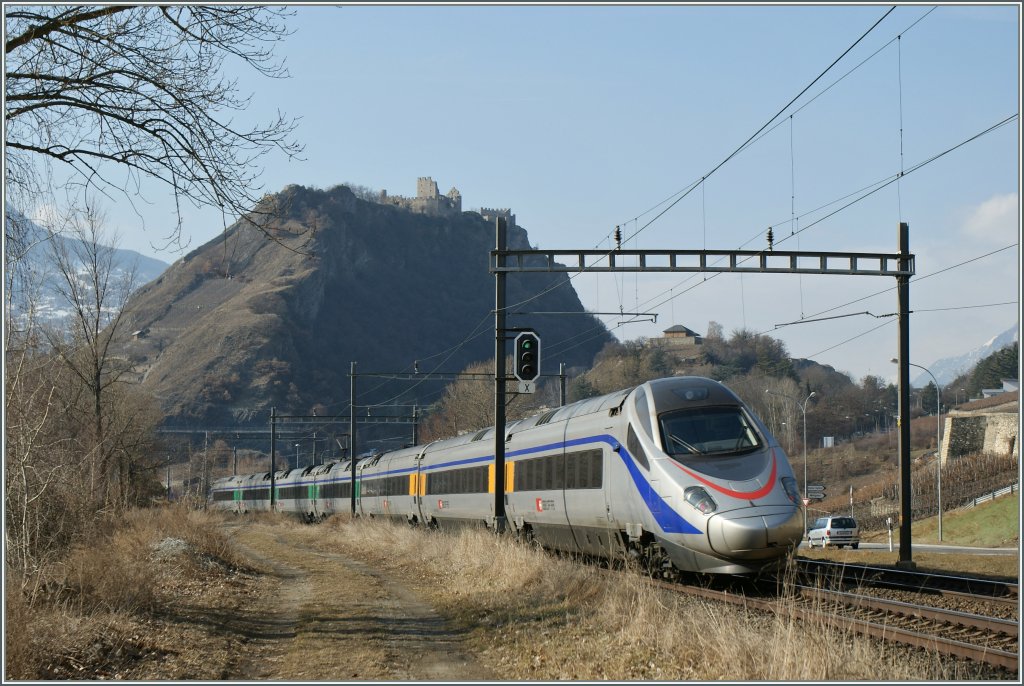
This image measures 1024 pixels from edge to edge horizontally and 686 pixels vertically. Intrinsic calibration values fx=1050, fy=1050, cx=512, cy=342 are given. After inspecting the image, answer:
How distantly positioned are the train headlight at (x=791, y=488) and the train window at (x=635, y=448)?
6.79 feet

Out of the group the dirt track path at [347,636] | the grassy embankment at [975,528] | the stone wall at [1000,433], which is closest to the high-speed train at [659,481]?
the dirt track path at [347,636]

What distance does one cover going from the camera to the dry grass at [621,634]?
26.2 feet

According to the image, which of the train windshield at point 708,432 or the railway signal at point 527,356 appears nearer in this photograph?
the train windshield at point 708,432

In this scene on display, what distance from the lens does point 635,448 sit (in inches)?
648

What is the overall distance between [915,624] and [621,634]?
387 centimetres

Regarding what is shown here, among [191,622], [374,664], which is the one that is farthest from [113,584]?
[374,664]

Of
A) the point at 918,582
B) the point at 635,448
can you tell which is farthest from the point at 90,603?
the point at 918,582

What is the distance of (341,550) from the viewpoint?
1195 inches

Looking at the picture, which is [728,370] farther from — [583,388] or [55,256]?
[55,256]

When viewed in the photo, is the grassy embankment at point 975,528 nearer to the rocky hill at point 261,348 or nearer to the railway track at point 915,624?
the railway track at point 915,624

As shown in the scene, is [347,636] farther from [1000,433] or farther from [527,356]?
[1000,433]

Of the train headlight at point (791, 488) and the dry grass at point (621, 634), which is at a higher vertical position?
the train headlight at point (791, 488)

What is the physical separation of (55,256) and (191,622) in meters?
17.2

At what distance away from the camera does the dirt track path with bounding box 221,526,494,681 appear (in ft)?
32.2
